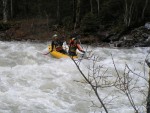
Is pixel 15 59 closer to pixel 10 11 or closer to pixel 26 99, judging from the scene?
pixel 26 99

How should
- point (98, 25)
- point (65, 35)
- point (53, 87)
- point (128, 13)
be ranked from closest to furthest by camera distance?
1. point (53, 87)
2. point (65, 35)
3. point (98, 25)
4. point (128, 13)

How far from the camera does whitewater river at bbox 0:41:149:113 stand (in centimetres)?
756

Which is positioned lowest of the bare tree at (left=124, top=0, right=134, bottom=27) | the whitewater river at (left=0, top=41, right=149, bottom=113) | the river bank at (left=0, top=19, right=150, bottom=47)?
the river bank at (left=0, top=19, right=150, bottom=47)

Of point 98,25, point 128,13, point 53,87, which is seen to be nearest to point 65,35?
point 98,25

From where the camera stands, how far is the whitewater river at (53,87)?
24.8 ft

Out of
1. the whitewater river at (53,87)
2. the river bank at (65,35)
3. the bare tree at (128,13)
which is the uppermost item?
the bare tree at (128,13)

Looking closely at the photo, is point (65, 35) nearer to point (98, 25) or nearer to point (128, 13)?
point (98, 25)

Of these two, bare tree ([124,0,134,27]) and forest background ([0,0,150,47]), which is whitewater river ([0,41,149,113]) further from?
bare tree ([124,0,134,27])

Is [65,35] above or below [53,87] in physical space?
below

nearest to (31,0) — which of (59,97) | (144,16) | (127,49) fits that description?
(144,16)

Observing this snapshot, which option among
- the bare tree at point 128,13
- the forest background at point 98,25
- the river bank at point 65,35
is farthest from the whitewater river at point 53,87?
the bare tree at point 128,13

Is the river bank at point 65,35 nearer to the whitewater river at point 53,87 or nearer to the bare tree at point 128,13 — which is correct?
the bare tree at point 128,13

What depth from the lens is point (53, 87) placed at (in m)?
9.17

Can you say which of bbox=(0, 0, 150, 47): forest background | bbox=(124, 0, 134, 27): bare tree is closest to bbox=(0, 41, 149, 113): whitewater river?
bbox=(0, 0, 150, 47): forest background
